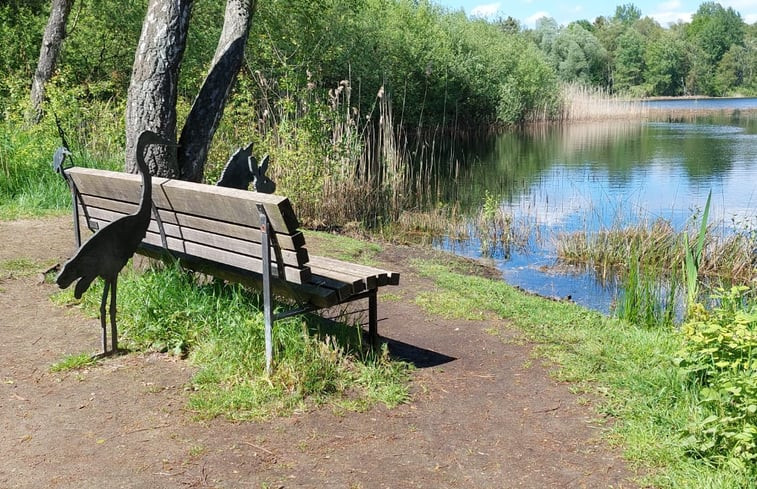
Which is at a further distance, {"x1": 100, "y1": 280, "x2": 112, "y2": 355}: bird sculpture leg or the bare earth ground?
{"x1": 100, "y1": 280, "x2": 112, "y2": 355}: bird sculpture leg

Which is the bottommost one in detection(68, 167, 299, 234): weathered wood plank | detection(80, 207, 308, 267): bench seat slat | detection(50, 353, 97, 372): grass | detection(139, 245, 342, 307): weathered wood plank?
detection(50, 353, 97, 372): grass

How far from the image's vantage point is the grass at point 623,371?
3.04 metres

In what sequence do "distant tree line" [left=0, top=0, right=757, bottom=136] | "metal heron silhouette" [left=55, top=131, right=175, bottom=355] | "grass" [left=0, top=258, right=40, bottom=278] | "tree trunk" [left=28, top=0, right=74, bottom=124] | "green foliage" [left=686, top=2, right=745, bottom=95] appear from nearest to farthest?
"metal heron silhouette" [left=55, top=131, right=175, bottom=355] < "grass" [left=0, top=258, right=40, bottom=278] < "tree trunk" [left=28, top=0, right=74, bottom=124] < "distant tree line" [left=0, top=0, right=757, bottom=136] < "green foliage" [left=686, top=2, right=745, bottom=95]

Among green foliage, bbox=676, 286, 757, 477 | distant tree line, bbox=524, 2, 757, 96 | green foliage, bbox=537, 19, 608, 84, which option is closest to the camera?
green foliage, bbox=676, 286, 757, 477

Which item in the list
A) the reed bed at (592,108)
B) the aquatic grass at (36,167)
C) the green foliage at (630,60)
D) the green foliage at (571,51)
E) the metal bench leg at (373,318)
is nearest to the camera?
the metal bench leg at (373,318)

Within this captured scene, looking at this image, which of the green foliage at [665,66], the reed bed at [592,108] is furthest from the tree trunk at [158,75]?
the green foliage at [665,66]

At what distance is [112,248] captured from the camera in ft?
13.2

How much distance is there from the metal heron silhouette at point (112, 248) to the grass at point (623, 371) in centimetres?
239

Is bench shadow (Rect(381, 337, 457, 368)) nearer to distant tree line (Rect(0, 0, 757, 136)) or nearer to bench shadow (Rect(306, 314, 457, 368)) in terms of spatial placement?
bench shadow (Rect(306, 314, 457, 368))

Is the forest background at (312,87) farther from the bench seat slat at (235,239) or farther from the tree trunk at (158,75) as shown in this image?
the bench seat slat at (235,239)

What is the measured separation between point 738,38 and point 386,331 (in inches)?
3765

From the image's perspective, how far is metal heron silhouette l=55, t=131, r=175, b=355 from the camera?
3.85 meters

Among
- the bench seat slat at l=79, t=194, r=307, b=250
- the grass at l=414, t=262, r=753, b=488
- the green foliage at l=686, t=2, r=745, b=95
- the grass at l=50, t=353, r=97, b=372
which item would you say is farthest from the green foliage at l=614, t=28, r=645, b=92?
the grass at l=50, t=353, r=97, b=372

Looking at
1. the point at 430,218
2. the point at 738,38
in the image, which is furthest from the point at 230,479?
the point at 738,38
